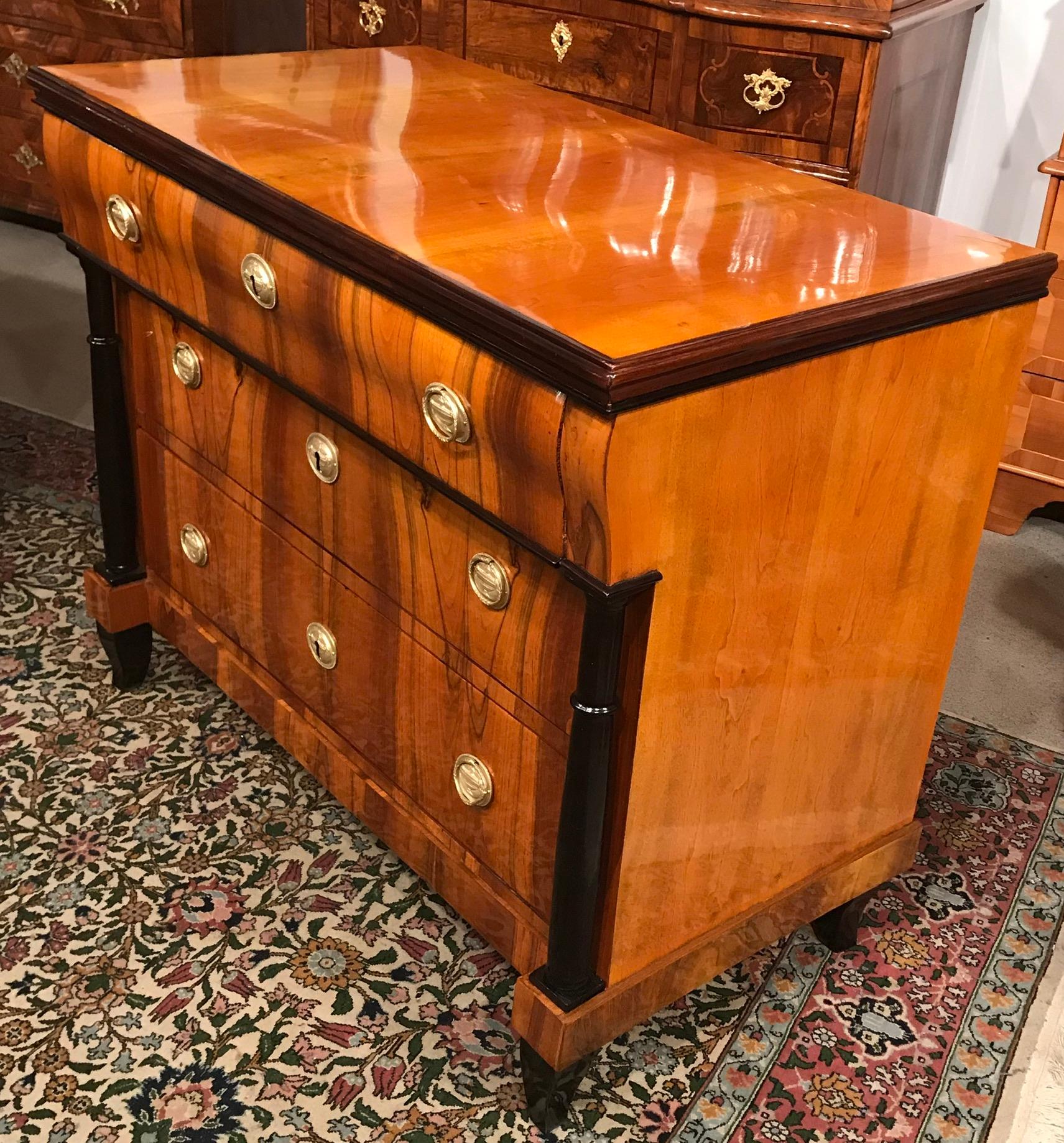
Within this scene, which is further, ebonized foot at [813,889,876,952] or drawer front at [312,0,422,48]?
drawer front at [312,0,422,48]

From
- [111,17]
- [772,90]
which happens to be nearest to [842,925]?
[772,90]

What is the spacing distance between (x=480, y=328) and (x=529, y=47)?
210cm

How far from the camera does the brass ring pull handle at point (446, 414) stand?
126 centimetres

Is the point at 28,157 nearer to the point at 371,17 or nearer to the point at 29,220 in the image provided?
the point at 29,220

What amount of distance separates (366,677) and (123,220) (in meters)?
0.70

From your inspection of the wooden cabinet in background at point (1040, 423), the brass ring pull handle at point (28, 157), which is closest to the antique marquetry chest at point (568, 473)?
the wooden cabinet in background at point (1040, 423)

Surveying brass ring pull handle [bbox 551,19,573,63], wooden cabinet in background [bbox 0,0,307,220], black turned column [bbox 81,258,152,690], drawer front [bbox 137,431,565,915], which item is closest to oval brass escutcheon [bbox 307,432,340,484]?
drawer front [bbox 137,431,565,915]

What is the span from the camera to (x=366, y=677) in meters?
1.69

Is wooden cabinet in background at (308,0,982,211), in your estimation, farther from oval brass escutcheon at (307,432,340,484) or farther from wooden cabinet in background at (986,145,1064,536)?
oval brass escutcheon at (307,432,340,484)

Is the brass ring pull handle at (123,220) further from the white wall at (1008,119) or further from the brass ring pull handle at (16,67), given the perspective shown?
the brass ring pull handle at (16,67)

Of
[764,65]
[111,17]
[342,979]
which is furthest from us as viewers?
[111,17]

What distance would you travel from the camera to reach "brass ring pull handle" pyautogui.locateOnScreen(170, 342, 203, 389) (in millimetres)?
1822

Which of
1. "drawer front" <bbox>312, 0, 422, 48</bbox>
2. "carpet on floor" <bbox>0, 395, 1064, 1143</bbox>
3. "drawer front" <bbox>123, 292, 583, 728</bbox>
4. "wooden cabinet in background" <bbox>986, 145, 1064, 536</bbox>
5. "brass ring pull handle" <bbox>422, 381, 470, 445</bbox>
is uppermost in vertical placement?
"drawer front" <bbox>312, 0, 422, 48</bbox>

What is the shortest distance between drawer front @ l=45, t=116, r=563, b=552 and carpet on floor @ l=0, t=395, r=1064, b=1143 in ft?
2.45
